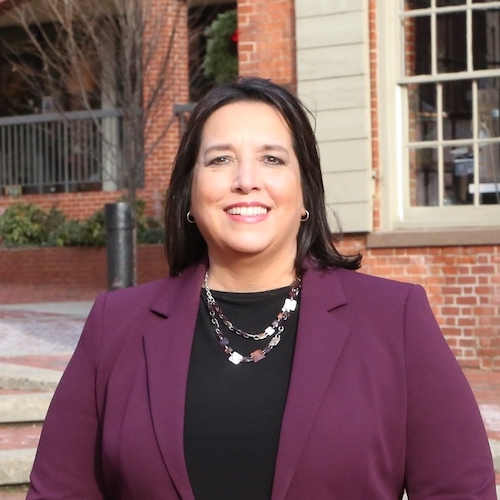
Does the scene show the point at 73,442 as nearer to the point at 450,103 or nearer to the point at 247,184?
the point at 247,184

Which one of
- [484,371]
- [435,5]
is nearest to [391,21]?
[435,5]

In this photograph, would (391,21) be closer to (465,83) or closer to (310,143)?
(465,83)

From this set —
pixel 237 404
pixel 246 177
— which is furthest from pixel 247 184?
pixel 237 404

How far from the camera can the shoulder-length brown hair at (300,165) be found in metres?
2.80

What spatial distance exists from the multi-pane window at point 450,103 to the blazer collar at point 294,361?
7170mm

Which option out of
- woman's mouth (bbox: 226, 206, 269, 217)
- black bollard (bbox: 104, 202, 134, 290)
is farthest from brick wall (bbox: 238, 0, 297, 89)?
woman's mouth (bbox: 226, 206, 269, 217)

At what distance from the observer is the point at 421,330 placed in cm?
260

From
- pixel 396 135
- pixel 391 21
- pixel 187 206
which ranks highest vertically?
pixel 391 21

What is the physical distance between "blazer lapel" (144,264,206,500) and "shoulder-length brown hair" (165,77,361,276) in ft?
0.45

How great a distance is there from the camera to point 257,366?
105 inches

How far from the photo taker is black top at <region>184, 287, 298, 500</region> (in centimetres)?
252

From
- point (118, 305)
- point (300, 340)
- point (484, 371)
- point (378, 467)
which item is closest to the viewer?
point (378, 467)

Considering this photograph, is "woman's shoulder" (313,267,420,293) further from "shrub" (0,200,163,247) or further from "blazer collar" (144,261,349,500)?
"shrub" (0,200,163,247)

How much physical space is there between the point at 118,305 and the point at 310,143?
609 mm
